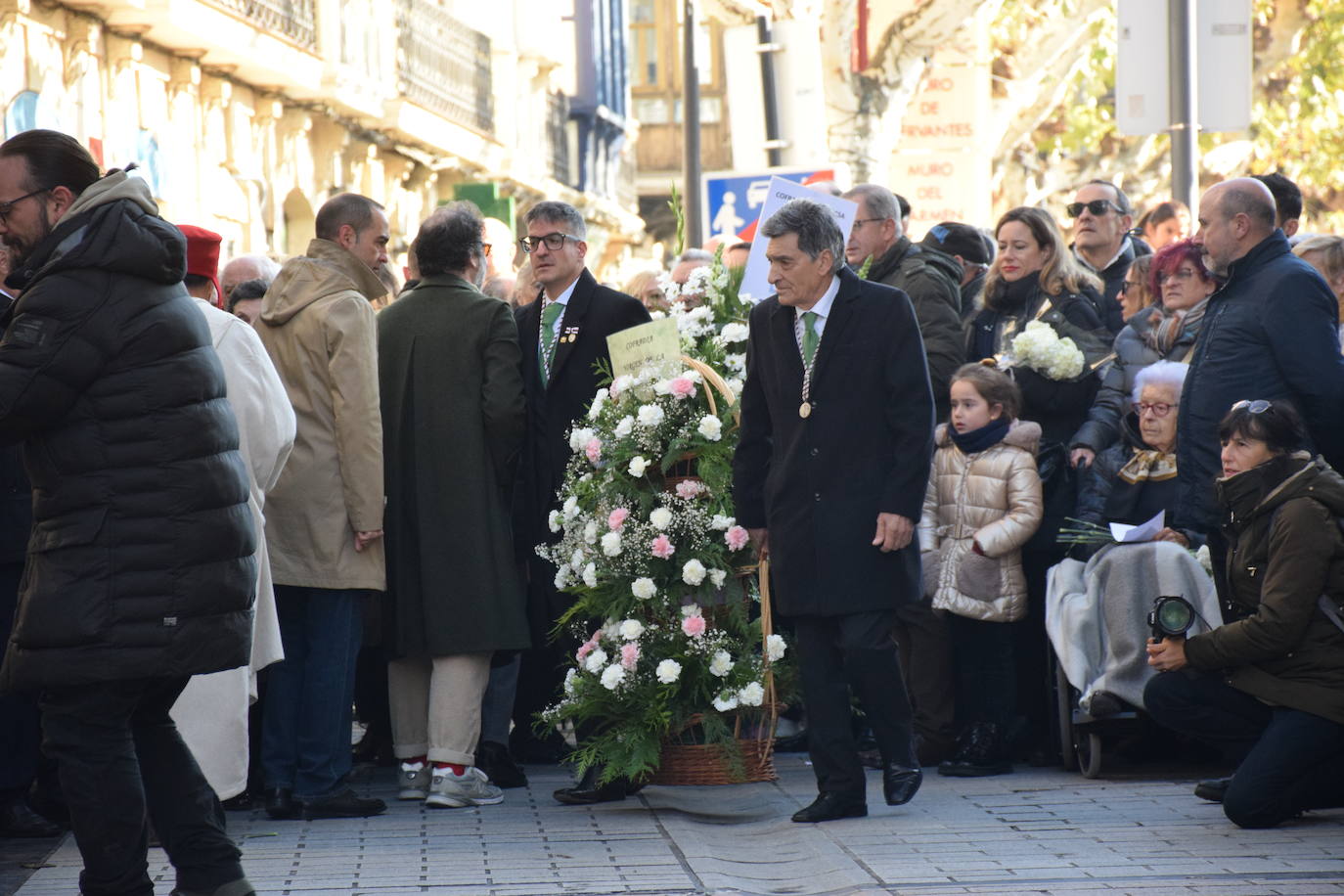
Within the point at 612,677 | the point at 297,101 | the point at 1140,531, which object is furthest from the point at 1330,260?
the point at 297,101

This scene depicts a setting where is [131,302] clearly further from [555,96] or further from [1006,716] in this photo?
[555,96]

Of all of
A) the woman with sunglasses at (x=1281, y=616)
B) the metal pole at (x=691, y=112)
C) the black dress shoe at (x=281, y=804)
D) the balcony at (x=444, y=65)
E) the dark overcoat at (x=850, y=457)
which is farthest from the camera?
the balcony at (x=444, y=65)

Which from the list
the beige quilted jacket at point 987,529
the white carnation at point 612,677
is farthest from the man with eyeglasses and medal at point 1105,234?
the white carnation at point 612,677

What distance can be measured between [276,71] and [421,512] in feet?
43.2

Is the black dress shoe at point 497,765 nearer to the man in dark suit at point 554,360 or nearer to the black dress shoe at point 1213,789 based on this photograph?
the man in dark suit at point 554,360

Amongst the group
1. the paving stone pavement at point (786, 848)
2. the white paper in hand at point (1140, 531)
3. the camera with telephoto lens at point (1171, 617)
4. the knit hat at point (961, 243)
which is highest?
the knit hat at point (961, 243)

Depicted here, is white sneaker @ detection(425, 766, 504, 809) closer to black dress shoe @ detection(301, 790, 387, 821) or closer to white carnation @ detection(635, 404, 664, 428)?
black dress shoe @ detection(301, 790, 387, 821)

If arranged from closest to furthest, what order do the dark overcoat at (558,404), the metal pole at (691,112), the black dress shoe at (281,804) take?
the black dress shoe at (281,804), the dark overcoat at (558,404), the metal pole at (691,112)

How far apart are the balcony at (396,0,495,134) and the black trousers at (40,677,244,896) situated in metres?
19.5

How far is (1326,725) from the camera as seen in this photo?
23.8 ft

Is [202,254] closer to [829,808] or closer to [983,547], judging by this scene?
[829,808]

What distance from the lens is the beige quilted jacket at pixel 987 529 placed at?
884 cm

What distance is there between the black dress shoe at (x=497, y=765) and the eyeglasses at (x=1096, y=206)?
3864mm

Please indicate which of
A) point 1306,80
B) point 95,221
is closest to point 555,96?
point 1306,80
